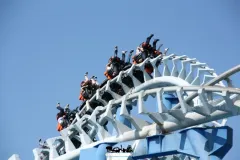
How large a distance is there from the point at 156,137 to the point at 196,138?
4.56 ft

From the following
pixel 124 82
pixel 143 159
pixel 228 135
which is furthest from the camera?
pixel 124 82

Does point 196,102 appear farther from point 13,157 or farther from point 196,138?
point 13,157

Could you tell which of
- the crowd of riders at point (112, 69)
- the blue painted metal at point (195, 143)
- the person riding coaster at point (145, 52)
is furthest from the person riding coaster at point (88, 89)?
the blue painted metal at point (195, 143)

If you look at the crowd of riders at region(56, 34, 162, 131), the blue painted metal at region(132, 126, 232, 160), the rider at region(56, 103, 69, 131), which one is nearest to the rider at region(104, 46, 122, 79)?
the crowd of riders at region(56, 34, 162, 131)

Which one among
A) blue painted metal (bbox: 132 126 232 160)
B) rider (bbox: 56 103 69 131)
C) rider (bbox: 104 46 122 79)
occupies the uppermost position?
rider (bbox: 104 46 122 79)

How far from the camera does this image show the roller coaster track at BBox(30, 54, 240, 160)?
40.1ft

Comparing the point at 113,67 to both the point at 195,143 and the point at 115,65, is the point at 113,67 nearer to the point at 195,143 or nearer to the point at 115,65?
the point at 115,65

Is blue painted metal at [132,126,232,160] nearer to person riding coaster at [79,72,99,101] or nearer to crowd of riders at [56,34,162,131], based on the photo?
crowd of riders at [56,34,162,131]

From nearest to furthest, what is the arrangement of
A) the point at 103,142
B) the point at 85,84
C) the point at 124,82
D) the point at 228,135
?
the point at 228,135 < the point at 103,142 < the point at 124,82 < the point at 85,84

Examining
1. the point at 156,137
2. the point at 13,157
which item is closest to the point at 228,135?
the point at 156,137

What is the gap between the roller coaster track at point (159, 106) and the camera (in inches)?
481

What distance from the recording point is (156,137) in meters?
13.5

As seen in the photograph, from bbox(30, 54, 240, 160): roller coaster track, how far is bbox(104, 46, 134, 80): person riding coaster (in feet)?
2.26

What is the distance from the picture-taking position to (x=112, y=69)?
20094mm
